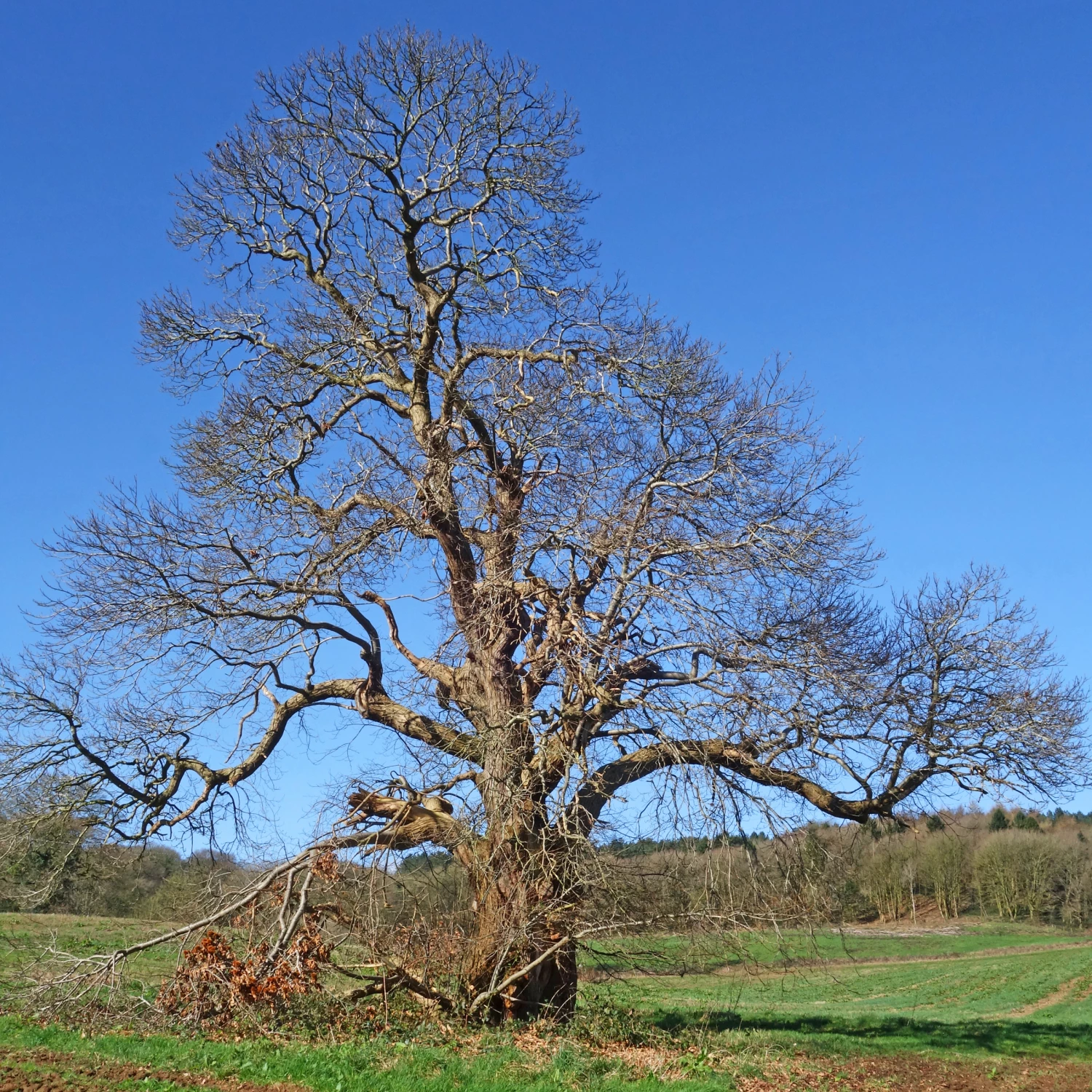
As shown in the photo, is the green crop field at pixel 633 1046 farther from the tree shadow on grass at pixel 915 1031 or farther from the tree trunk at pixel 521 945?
the tree trunk at pixel 521 945


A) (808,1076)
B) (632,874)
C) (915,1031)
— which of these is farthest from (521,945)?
(915,1031)

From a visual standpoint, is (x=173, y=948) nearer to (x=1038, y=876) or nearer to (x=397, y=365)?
(x=397, y=365)

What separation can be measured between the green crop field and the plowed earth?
2 centimetres

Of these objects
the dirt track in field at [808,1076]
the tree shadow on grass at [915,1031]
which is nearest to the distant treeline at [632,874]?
the dirt track in field at [808,1076]

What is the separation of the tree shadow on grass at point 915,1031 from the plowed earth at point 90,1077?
700 cm

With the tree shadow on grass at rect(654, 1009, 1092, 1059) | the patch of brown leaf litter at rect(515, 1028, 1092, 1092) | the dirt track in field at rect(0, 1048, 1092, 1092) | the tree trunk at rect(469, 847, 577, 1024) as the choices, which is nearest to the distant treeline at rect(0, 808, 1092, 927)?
the tree trunk at rect(469, 847, 577, 1024)

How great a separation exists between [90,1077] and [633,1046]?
20.8 ft

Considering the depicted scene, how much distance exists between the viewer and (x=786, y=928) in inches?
444

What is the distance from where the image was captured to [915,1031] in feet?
55.5

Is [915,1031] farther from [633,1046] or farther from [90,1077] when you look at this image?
[90,1077]

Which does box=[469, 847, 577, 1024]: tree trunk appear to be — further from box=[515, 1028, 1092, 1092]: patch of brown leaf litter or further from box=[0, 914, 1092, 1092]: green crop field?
box=[515, 1028, 1092, 1092]: patch of brown leaf litter

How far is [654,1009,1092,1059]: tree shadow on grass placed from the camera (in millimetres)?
14898

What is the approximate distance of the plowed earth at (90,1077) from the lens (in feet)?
24.7

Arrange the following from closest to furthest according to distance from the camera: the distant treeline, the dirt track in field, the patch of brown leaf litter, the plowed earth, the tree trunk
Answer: the plowed earth, the dirt track in field, the patch of brown leaf litter, the distant treeline, the tree trunk
